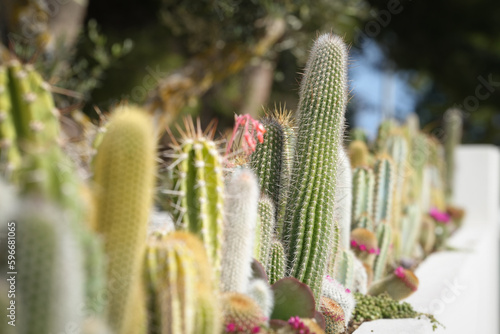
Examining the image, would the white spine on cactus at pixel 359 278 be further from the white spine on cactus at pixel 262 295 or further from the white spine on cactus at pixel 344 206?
the white spine on cactus at pixel 262 295

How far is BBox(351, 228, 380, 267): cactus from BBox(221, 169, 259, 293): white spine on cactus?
1.61 metres

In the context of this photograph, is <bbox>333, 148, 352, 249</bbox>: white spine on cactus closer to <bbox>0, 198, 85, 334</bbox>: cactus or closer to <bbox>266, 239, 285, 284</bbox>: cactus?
<bbox>266, 239, 285, 284</bbox>: cactus

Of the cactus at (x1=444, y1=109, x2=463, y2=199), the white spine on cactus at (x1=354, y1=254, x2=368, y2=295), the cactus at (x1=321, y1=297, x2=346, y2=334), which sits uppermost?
the cactus at (x1=444, y1=109, x2=463, y2=199)

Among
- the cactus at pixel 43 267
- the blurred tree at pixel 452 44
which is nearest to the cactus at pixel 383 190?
the cactus at pixel 43 267

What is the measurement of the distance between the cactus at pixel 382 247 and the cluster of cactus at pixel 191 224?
313mm

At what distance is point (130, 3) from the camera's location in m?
12.0

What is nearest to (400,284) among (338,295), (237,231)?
(338,295)

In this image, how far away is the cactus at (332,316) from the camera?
2646mm

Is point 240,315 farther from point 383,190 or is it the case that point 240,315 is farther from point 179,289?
point 383,190

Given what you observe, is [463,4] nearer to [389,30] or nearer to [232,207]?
[389,30]

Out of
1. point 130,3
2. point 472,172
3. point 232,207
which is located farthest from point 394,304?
point 130,3

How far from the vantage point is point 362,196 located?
400cm

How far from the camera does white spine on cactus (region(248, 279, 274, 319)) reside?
221 centimetres

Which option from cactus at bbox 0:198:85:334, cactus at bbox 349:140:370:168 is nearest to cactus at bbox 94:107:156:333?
cactus at bbox 0:198:85:334
